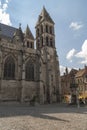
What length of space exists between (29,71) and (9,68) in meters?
4.44

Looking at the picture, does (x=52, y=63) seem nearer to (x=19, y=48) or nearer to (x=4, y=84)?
(x=19, y=48)

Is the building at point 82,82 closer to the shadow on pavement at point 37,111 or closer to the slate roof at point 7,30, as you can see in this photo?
the slate roof at point 7,30

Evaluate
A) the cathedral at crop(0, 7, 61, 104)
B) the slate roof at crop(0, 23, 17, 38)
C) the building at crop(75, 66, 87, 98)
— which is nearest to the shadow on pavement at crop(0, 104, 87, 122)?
the cathedral at crop(0, 7, 61, 104)

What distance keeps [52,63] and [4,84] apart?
14.3 m

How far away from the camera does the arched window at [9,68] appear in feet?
106

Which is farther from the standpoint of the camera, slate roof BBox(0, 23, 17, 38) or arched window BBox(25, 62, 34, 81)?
slate roof BBox(0, 23, 17, 38)

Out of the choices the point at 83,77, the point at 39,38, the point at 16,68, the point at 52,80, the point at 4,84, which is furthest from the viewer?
Result: the point at 83,77

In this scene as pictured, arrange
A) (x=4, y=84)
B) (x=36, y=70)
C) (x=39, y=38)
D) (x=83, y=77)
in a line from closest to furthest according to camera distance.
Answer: (x=4, y=84) → (x=36, y=70) → (x=39, y=38) → (x=83, y=77)

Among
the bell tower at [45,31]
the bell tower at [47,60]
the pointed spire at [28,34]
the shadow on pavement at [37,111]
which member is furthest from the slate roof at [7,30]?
the shadow on pavement at [37,111]

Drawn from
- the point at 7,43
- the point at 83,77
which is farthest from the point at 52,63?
the point at 83,77

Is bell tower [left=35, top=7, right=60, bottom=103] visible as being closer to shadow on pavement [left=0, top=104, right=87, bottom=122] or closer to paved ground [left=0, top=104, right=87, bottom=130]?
shadow on pavement [left=0, top=104, right=87, bottom=122]

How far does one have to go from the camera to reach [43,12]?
156ft

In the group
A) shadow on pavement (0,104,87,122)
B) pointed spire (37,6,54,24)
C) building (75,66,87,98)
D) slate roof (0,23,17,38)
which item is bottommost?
shadow on pavement (0,104,87,122)

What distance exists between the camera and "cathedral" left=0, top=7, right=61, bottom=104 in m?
32.2
